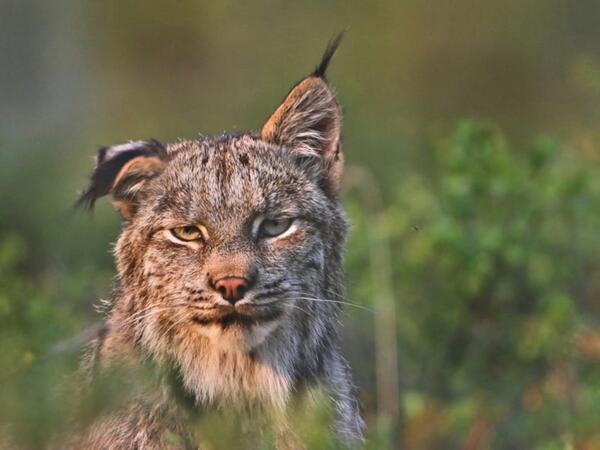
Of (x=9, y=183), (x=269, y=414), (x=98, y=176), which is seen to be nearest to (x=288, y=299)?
(x=269, y=414)

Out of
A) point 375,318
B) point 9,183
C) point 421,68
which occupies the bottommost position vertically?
point 375,318

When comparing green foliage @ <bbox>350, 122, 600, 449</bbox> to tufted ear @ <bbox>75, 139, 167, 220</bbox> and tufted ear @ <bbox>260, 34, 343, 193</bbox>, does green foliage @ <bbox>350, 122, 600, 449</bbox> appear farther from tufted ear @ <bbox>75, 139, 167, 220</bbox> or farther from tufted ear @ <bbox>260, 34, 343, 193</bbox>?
tufted ear @ <bbox>75, 139, 167, 220</bbox>

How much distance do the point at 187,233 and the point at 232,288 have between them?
0.47 m

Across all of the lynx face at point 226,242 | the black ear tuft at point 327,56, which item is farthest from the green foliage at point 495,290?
the lynx face at point 226,242

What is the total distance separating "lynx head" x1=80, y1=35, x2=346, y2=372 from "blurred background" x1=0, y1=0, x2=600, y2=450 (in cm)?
45

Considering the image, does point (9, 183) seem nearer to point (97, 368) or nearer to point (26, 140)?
point (26, 140)

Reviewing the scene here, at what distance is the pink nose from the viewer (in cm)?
652

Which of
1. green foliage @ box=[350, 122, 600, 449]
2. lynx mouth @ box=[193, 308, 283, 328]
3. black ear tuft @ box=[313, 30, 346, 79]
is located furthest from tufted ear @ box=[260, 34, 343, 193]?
green foliage @ box=[350, 122, 600, 449]

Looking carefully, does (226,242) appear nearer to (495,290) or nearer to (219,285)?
(219,285)

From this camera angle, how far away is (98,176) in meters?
6.88

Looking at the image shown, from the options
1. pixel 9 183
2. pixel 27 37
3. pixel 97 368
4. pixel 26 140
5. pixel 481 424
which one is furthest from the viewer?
pixel 27 37

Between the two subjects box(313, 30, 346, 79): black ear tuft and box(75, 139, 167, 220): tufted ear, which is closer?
box(75, 139, 167, 220): tufted ear

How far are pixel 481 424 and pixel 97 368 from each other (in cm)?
362

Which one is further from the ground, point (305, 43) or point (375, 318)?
point (305, 43)
